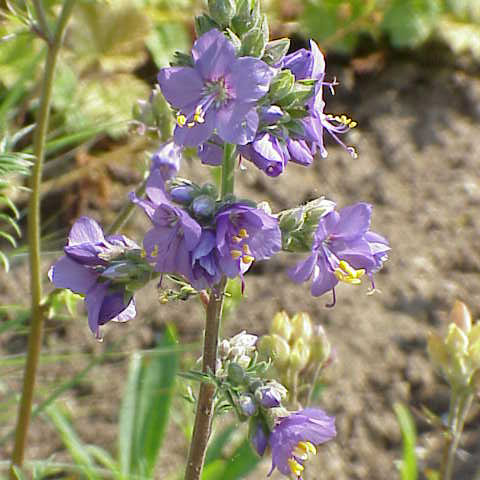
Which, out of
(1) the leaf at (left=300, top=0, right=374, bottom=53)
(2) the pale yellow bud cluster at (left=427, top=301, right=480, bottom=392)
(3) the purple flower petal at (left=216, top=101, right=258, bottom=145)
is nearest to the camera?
(3) the purple flower petal at (left=216, top=101, right=258, bottom=145)

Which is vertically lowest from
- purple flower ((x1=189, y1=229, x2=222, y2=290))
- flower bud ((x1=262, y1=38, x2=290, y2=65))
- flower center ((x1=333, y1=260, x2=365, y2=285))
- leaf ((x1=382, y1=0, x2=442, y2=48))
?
leaf ((x1=382, y1=0, x2=442, y2=48))

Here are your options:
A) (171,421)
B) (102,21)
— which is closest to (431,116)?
(102,21)

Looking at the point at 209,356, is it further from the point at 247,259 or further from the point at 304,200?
the point at 304,200

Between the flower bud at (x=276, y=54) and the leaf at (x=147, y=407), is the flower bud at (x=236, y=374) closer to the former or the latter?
the flower bud at (x=276, y=54)

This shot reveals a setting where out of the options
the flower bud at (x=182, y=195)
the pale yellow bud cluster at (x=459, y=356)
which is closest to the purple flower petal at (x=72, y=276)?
the flower bud at (x=182, y=195)

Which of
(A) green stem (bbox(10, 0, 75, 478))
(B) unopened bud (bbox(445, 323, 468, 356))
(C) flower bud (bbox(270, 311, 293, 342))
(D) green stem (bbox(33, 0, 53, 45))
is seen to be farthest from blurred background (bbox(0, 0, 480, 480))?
(B) unopened bud (bbox(445, 323, 468, 356))

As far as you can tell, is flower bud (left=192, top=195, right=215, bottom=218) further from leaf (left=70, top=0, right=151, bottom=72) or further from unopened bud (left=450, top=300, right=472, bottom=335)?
leaf (left=70, top=0, right=151, bottom=72)

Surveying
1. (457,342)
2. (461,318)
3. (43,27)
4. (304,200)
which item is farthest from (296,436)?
(304,200)
